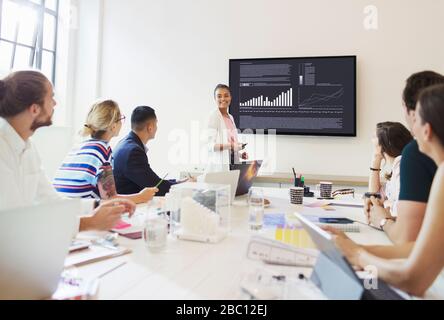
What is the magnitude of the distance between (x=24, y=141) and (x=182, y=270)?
2.79 ft

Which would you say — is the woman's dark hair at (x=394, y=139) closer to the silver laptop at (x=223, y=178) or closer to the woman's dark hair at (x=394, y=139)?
the woman's dark hair at (x=394, y=139)

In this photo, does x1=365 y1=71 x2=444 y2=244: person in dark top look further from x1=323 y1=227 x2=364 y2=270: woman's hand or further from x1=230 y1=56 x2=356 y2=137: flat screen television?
x1=230 y1=56 x2=356 y2=137: flat screen television

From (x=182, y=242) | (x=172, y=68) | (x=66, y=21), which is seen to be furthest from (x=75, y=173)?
(x=66, y=21)

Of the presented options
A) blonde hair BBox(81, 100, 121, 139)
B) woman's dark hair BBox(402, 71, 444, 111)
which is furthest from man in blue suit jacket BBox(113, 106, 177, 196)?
woman's dark hair BBox(402, 71, 444, 111)

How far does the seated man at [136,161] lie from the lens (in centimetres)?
236

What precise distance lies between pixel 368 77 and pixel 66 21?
3798 millimetres

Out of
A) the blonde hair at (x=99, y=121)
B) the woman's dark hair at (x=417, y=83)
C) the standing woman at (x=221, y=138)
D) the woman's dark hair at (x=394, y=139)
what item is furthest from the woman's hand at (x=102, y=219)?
the standing woman at (x=221, y=138)

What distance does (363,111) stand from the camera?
396cm

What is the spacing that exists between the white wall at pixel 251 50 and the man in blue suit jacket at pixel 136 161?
1.99m

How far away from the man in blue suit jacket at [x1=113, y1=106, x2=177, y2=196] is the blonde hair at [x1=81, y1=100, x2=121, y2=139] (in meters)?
0.23

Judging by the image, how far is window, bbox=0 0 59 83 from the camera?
397 centimetres

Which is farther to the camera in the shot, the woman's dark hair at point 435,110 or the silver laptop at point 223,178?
the silver laptop at point 223,178

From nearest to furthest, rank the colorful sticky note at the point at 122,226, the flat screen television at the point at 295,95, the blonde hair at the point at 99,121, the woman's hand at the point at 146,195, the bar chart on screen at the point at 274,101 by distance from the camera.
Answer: the colorful sticky note at the point at 122,226
the woman's hand at the point at 146,195
the blonde hair at the point at 99,121
the flat screen television at the point at 295,95
the bar chart on screen at the point at 274,101

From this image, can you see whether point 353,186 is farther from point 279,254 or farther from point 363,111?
point 279,254
